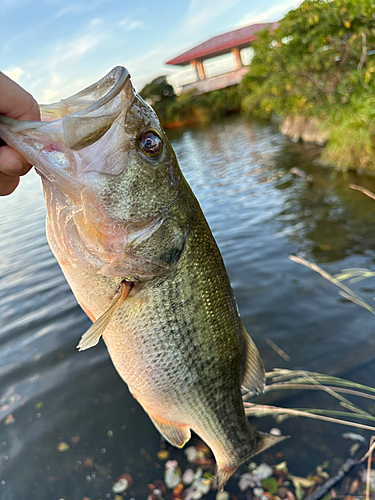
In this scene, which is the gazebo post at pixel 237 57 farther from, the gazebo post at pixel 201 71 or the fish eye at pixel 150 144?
the fish eye at pixel 150 144

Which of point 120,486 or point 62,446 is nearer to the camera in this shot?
point 120,486

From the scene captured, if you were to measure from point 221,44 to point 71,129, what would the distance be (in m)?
41.0

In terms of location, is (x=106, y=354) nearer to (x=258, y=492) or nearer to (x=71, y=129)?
(x=258, y=492)

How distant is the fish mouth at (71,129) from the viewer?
1419mm

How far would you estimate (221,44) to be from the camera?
36.8 metres

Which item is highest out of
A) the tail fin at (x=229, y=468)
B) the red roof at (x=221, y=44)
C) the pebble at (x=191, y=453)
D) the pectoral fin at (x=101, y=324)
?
the red roof at (x=221, y=44)

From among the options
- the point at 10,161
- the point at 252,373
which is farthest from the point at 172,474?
the point at 10,161

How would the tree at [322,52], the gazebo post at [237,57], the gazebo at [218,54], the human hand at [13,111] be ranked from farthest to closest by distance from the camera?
the gazebo post at [237,57]
the gazebo at [218,54]
the tree at [322,52]
the human hand at [13,111]

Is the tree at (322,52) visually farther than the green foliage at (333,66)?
Yes

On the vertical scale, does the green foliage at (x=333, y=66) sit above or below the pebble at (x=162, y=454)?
above

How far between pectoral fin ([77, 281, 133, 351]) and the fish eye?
643mm

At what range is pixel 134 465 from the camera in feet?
9.93

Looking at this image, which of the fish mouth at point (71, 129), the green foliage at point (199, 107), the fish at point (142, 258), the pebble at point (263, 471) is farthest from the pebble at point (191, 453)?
the green foliage at point (199, 107)

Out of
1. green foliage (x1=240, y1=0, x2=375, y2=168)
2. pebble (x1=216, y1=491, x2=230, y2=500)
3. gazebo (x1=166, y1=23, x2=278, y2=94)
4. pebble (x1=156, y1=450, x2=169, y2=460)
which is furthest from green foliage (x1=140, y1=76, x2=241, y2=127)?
pebble (x1=216, y1=491, x2=230, y2=500)
